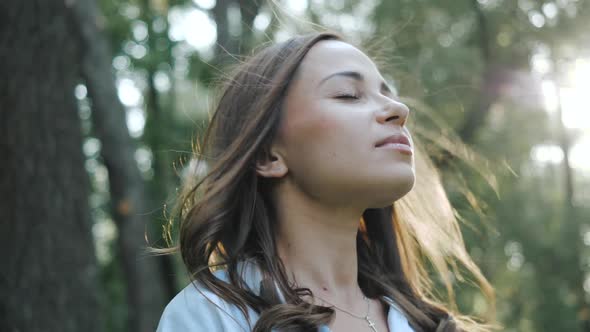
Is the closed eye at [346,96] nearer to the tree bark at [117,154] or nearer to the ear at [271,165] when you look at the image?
the ear at [271,165]

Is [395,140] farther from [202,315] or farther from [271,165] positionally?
[202,315]

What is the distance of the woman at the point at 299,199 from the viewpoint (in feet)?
7.70

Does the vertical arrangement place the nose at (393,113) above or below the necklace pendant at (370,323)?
above

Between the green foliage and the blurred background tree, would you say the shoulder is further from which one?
the green foliage

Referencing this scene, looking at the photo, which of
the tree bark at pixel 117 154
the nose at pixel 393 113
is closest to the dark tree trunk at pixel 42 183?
the nose at pixel 393 113

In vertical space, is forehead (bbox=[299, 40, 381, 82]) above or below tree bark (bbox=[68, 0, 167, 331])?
above

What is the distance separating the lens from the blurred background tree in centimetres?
430

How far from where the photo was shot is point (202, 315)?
7.39 feet

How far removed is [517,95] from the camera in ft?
38.2

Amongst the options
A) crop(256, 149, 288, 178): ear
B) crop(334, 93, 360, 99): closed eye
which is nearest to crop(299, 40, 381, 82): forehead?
crop(334, 93, 360, 99): closed eye

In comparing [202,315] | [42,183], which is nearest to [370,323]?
[202,315]

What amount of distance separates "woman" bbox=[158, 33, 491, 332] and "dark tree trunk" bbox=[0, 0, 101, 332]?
173cm

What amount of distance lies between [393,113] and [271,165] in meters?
0.48

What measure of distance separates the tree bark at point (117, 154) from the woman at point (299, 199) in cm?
575
